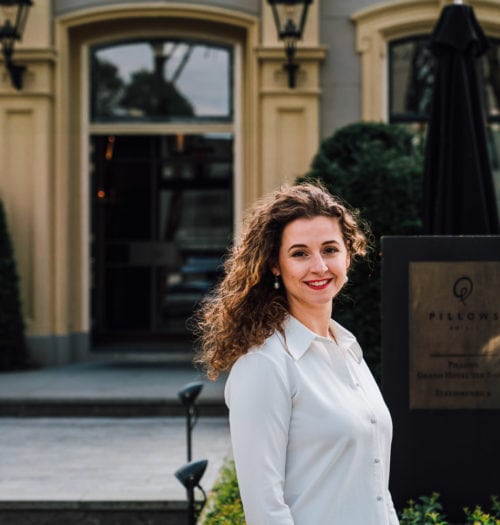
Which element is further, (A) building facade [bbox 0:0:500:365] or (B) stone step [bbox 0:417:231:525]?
(A) building facade [bbox 0:0:500:365]

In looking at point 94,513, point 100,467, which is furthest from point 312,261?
point 100,467

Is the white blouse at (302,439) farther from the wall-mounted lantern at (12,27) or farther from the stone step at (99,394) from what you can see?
the wall-mounted lantern at (12,27)

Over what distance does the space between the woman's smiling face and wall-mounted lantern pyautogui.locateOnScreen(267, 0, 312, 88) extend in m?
9.17

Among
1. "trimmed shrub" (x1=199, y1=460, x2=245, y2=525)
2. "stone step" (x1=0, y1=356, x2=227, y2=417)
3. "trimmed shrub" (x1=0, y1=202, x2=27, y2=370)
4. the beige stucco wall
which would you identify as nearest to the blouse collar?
"trimmed shrub" (x1=199, y1=460, x2=245, y2=525)

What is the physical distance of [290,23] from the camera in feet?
36.6

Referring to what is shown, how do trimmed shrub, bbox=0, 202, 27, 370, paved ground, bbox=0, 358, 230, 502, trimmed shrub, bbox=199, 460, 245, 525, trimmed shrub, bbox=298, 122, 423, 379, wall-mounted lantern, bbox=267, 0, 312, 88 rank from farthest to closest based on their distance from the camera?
1. wall-mounted lantern, bbox=267, 0, 312, 88
2. trimmed shrub, bbox=0, 202, 27, 370
3. trimmed shrub, bbox=298, 122, 423, 379
4. paved ground, bbox=0, 358, 230, 502
5. trimmed shrub, bbox=199, 460, 245, 525

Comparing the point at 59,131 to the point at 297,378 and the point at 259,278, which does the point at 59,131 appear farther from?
the point at 297,378

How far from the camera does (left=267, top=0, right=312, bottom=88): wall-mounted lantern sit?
11172mm

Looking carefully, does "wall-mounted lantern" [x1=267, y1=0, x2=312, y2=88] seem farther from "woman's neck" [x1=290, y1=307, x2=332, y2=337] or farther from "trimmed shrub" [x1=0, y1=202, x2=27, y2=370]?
"woman's neck" [x1=290, y1=307, x2=332, y2=337]

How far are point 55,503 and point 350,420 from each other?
3958 millimetres

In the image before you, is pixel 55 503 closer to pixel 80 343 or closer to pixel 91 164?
pixel 80 343

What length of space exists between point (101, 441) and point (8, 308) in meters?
3.41

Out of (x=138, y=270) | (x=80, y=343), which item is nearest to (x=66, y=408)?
(x=80, y=343)

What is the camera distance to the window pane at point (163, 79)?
489 inches
